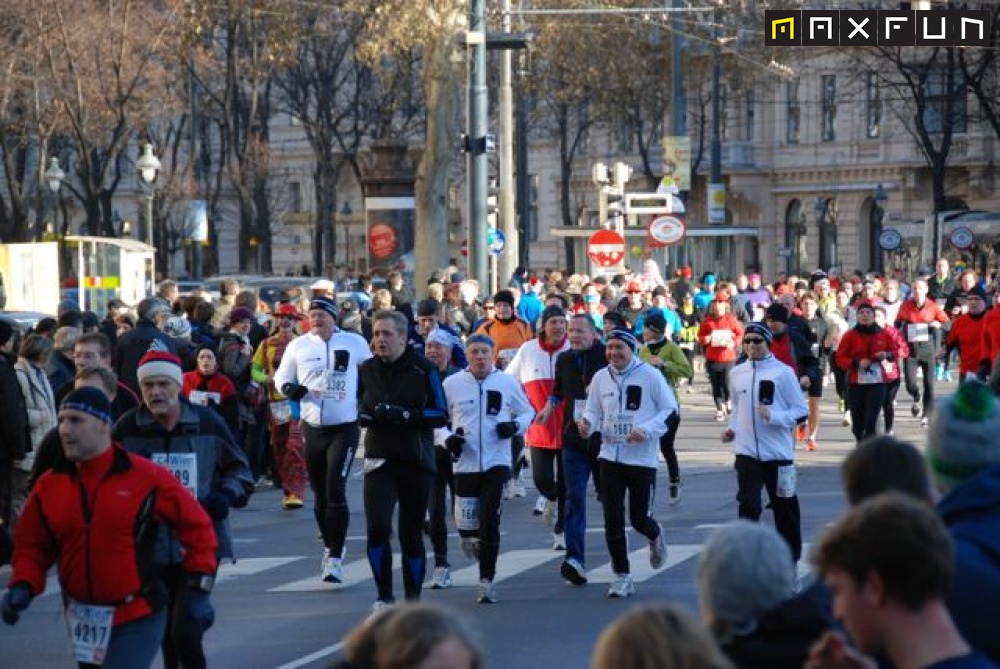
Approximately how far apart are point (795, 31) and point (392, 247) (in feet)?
55.7

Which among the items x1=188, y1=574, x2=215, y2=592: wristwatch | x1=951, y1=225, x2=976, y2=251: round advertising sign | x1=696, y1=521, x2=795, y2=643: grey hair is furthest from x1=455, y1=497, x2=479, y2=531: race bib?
x1=951, y1=225, x2=976, y2=251: round advertising sign

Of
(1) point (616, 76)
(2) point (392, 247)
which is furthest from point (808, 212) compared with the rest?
(2) point (392, 247)

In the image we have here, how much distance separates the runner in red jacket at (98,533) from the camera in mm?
7863

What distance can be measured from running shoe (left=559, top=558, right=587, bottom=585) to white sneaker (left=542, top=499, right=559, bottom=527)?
2195 millimetres

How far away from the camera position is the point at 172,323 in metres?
19.0

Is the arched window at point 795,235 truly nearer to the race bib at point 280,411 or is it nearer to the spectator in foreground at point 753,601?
the race bib at point 280,411

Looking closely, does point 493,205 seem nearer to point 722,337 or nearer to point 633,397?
point 722,337

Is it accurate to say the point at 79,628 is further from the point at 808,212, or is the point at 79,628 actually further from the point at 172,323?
the point at 808,212

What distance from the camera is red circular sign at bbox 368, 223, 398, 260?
38.6m

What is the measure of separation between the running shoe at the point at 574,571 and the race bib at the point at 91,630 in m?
6.25

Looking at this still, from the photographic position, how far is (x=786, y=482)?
45.1ft

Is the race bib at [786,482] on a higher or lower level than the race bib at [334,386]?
lower

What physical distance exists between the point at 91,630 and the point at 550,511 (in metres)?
9.01

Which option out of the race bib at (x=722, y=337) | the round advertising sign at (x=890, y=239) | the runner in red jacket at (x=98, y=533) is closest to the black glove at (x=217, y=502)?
the runner in red jacket at (x=98, y=533)
